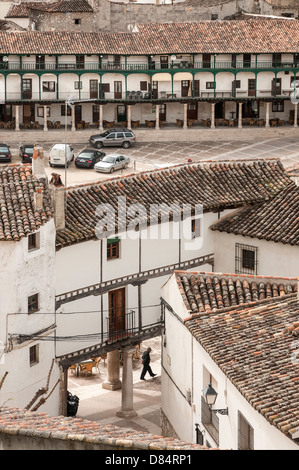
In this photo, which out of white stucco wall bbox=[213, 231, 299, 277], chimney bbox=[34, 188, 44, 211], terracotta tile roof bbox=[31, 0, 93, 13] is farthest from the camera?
terracotta tile roof bbox=[31, 0, 93, 13]

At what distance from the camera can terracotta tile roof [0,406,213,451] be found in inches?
1156

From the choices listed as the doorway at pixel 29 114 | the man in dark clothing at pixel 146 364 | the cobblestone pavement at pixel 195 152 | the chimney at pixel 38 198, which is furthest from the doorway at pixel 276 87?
the chimney at pixel 38 198

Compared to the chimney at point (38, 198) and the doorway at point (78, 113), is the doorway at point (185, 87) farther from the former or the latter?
the chimney at point (38, 198)

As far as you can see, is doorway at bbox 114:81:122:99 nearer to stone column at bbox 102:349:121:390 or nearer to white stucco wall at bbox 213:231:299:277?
stone column at bbox 102:349:121:390

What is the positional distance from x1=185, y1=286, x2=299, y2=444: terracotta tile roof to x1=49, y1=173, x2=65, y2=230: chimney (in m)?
9.01

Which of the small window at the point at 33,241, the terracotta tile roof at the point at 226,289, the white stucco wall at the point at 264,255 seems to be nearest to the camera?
the terracotta tile roof at the point at 226,289

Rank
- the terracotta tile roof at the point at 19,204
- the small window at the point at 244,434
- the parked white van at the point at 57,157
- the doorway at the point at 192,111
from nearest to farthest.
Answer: the small window at the point at 244,434 → the terracotta tile roof at the point at 19,204 → the parked white van at the point at 57,157 → the doorway at the point at 192,111

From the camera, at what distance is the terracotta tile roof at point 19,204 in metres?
45.9

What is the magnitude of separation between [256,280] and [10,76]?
53882 millimetres

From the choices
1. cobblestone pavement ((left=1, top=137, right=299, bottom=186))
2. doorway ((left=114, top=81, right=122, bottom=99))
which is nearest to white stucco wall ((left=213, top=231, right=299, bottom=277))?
cobblestone pavement ((left=1, top=137, right=299, bottom=186))

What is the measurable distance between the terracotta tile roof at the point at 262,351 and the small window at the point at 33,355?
809 cm

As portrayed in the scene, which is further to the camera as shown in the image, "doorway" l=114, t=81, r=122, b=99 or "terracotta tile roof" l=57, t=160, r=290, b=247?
"doorway" l=114, t=81, r=122, b=99

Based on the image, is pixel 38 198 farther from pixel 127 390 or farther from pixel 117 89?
pixel 117 89
